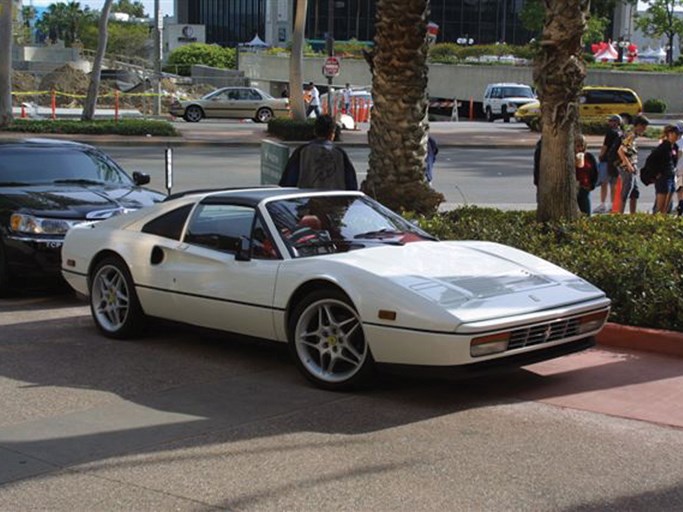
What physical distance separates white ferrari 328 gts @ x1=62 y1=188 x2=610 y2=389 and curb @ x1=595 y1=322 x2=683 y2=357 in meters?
0.98

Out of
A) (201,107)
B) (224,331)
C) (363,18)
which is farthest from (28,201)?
(363,18)

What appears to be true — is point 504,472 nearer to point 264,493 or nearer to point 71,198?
point 264,493

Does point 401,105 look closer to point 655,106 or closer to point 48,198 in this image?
point 48,198

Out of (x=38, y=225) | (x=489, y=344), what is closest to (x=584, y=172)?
(x=38, y=225)

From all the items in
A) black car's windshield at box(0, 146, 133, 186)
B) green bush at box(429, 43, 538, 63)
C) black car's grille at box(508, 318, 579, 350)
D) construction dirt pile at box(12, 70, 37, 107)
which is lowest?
black car's grille at box(508, 318, 579, 350)

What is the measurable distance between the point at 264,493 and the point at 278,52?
67.3m

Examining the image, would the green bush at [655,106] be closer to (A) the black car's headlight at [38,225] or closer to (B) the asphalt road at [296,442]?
(A) the black car's headlight at [38,225]

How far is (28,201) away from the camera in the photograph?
1057 centimetres

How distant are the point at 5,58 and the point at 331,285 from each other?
1072 inches

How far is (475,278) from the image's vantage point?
6.86 m

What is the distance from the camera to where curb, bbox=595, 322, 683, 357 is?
7801 mm

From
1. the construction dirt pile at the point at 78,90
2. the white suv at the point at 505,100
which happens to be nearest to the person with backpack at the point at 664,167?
the white suv at the point at 505,100

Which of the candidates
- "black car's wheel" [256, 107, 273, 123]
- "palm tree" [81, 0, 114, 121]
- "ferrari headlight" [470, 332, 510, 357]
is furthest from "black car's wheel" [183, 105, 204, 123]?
"ferrari headlight" [470, 332, 510, 357]

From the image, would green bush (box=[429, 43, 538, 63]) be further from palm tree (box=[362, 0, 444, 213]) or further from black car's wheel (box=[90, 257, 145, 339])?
black car's wheel (box=[90, 257, 145, 339])
